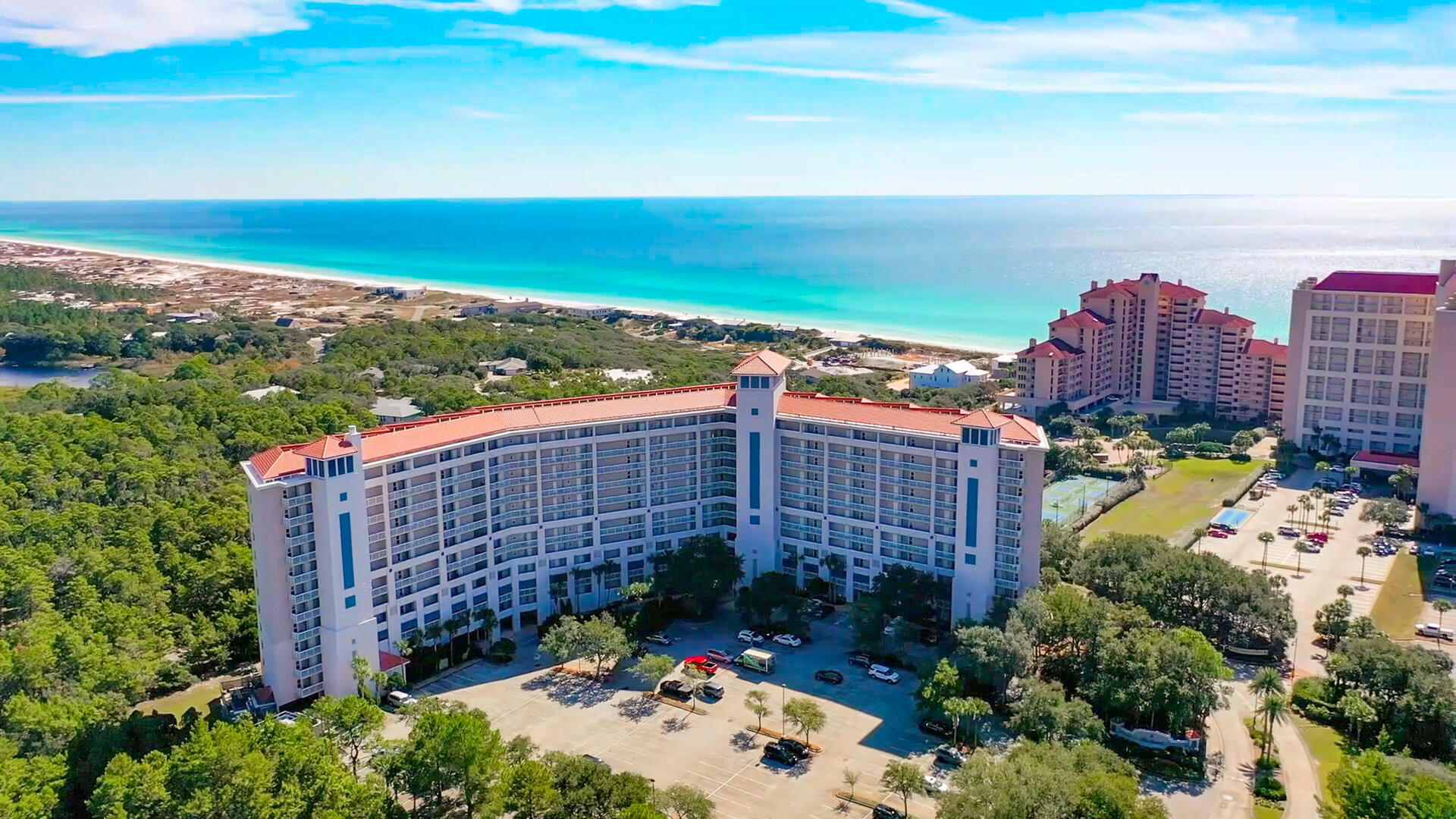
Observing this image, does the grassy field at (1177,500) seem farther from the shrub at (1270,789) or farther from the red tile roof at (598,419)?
the shrub at (1270,789)

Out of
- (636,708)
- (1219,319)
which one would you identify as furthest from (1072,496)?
(636,708)

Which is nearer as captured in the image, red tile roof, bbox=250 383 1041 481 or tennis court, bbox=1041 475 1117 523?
red tile roof, bbox=250 383 1041 481

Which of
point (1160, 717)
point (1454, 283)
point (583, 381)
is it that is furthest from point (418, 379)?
point (1454, 283)

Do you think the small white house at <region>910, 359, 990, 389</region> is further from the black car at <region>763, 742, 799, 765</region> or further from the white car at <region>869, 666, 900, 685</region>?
the black car at <region>763, 742, 799, 765</region>

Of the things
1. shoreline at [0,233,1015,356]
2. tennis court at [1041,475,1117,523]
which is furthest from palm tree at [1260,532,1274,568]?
shoreline at [0,233,1015,356]

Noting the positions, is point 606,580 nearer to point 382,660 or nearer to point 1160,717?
Result: point 382,660

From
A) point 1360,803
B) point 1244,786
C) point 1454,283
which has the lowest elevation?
point 1244,786
